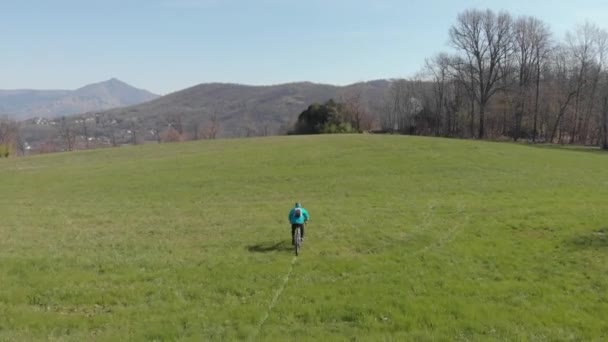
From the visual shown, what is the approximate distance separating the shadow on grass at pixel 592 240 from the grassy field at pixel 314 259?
0.11 metres

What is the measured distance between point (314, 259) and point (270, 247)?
247 centimetres

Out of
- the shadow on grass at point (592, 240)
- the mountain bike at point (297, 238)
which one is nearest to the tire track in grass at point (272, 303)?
the mountain bike at point (297, 238)

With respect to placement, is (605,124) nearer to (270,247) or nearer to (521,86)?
(521,86)

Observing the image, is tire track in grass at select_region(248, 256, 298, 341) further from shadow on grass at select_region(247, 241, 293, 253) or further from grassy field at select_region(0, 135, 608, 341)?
shadow on grass at select_region(247, 241, 293, 253)

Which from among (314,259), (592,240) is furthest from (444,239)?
(314,259)

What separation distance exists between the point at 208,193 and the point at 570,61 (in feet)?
276

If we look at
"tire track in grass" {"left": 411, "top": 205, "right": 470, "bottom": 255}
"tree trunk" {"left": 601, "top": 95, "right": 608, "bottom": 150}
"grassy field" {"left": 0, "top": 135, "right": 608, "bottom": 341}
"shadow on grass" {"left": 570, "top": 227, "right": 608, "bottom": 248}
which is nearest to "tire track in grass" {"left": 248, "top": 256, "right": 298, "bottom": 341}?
"grassy field" {"left": 0, "top": 135, "right": 608, "bottom": 341}

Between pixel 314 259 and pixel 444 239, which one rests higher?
pixel 444 239

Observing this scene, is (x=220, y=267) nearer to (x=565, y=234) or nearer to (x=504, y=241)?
(x=504, y=241)

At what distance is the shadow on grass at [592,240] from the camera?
17.5m

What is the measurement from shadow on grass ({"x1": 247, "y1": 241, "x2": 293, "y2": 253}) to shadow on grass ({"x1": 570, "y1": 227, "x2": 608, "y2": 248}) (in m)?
10.3

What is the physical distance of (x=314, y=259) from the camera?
16.0 metres

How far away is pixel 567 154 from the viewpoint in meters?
53.5

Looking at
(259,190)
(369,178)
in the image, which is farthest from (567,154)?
(259,190)
